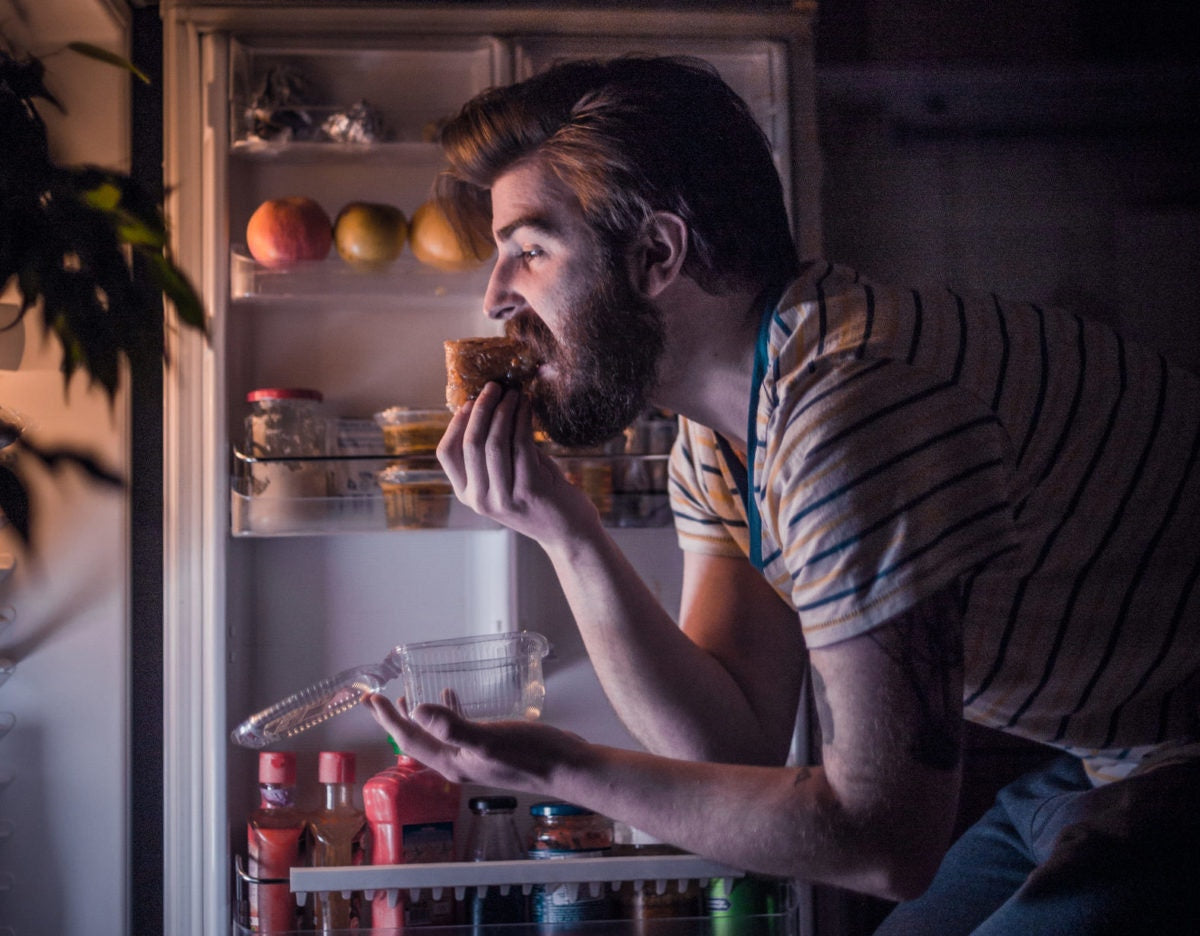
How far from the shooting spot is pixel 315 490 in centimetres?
158

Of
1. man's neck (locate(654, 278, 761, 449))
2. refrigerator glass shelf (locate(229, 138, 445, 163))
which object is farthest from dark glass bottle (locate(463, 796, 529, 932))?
refrigerator glass shelf (locate(229, 138, 445, 163))

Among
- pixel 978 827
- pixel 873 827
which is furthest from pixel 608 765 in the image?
pixel 978 827

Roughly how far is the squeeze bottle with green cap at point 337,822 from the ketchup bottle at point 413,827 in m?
0.04

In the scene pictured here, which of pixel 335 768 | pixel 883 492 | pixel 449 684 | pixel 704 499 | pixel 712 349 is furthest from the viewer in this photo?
pixel 335 768

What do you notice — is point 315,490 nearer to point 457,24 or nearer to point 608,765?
point 457,24

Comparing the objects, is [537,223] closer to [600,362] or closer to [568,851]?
[600,362]

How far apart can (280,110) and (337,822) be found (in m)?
1.10

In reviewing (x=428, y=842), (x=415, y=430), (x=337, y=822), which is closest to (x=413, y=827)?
(x=428, y=842)

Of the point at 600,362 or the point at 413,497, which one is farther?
the point at 413,497

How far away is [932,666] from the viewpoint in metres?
0.77

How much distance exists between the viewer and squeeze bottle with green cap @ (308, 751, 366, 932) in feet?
4.95

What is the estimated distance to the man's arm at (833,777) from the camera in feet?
2.51

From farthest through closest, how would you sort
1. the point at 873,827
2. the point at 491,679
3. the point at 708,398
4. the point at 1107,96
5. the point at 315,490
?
the point at 1107,96
the point at 315,490
the point at 491,679
the point at 708,398
the point at 873,827

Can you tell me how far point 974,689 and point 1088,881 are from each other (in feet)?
0.57
